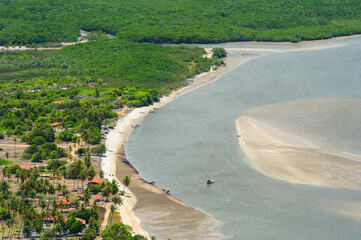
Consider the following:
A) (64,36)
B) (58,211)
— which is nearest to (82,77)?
(64,36)

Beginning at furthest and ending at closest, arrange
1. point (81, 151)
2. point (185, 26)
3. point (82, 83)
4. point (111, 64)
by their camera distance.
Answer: point (185, 26) < point (111, 64) < point (82, 83) < point (81, 151)

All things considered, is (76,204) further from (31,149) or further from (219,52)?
(219,52)

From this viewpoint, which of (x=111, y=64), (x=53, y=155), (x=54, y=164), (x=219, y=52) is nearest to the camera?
(x=54, y=164)

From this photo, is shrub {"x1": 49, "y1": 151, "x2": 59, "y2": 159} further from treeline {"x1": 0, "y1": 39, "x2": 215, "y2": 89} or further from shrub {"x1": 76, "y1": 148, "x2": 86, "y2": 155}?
treeline {"x1": 0, "y1": 39, "x2": 215, "y2": 89}

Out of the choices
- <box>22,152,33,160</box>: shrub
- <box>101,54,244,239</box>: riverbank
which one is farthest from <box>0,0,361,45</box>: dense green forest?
<box>22,152,33,160</box>: shrub

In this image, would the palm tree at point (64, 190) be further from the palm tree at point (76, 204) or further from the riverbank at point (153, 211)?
the riverbank at point (153, 211)

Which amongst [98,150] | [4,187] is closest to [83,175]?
[4,187]

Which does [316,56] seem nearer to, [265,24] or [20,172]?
[265,24]
